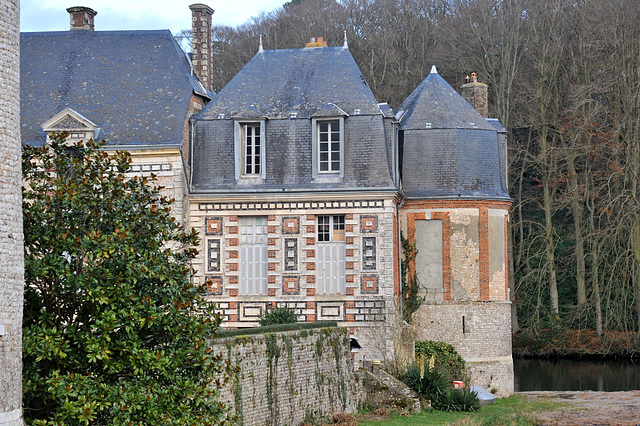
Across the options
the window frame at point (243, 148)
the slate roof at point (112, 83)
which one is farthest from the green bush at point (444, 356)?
the slate roof at point (112, 83)

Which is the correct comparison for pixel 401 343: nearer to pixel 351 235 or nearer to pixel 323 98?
pixel 351 235

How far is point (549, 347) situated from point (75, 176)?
22.9m

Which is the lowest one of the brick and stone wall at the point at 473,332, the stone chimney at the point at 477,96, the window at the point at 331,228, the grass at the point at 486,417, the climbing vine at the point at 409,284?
the grass at the point at 486,417

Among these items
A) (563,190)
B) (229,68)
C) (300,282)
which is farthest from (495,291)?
(229,68)

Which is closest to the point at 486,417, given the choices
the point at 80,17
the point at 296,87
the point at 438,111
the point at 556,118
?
the point at 438,111

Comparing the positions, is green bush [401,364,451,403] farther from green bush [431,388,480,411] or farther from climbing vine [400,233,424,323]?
climbing vine [400,233,424,323]

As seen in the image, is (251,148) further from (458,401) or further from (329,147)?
(458,401)

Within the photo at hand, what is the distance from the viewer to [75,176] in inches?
404

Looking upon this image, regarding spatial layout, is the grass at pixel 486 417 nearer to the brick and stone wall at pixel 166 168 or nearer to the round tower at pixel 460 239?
the round tower at pixel 460 239

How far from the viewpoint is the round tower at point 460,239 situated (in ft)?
72.2

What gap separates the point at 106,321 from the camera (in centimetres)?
910

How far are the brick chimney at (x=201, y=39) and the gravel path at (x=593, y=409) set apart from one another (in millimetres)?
11452

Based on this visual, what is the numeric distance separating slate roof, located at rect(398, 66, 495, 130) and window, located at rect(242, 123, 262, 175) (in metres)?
3.91

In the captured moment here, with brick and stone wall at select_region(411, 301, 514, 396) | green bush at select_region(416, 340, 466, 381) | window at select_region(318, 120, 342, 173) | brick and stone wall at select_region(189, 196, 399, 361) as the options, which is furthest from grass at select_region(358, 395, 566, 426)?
window at select_region(318, 120, 342, 173)
